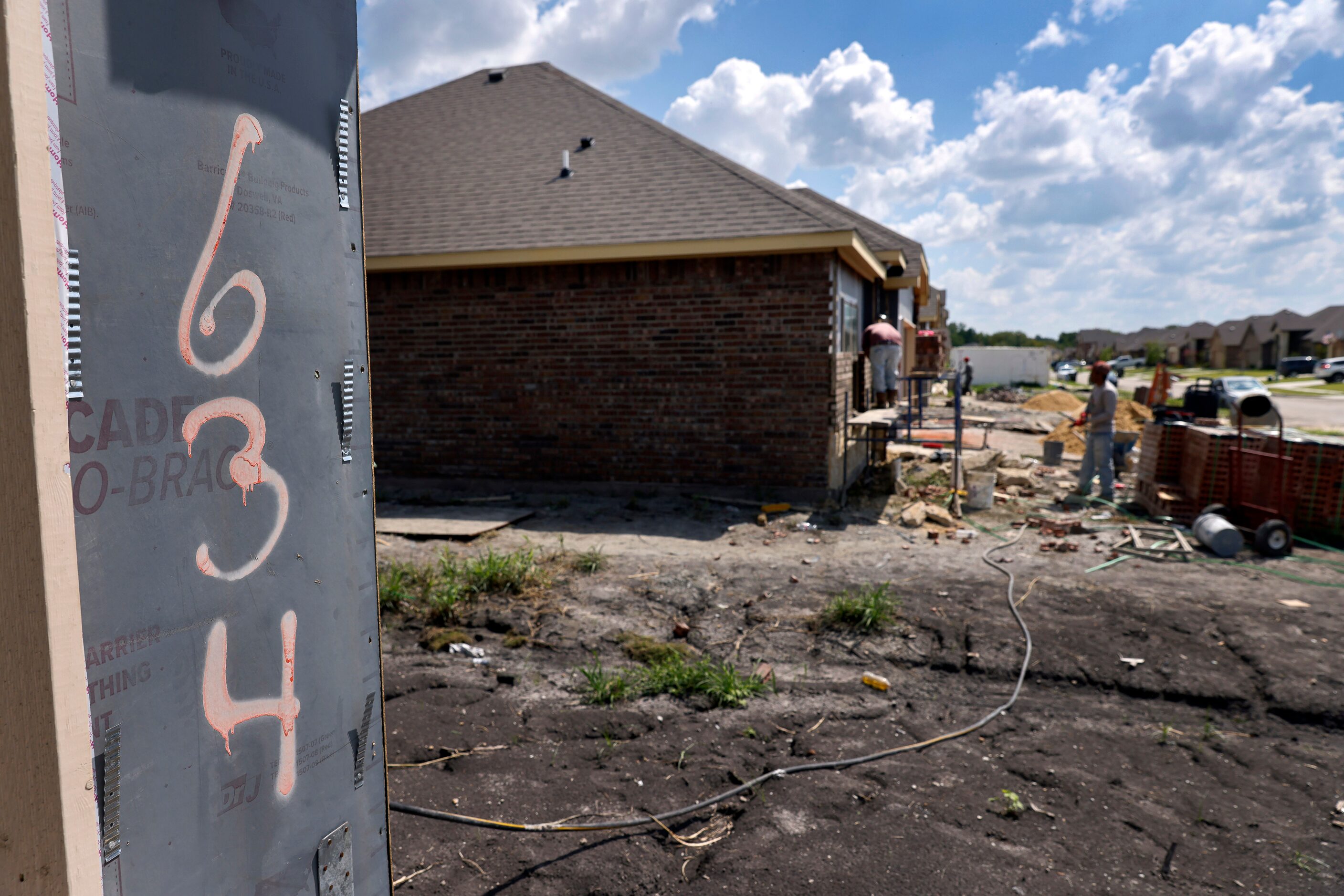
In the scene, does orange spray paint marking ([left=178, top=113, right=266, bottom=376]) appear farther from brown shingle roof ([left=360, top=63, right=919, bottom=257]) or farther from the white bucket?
the white bucket

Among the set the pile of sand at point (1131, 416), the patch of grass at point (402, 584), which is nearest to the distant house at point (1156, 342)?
the pile of sand at point (1131, 416)

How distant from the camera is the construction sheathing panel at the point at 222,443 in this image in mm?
1388

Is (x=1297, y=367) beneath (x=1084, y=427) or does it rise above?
above

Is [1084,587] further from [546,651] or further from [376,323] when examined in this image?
[376,323]

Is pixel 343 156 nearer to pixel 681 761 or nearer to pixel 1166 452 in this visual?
pixel 681 761

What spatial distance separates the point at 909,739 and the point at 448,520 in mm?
6645

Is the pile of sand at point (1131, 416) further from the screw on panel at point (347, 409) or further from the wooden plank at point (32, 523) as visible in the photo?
the wooden plank at point (32, 523)

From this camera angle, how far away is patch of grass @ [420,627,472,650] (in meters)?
5.61

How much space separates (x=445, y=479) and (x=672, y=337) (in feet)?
13.4

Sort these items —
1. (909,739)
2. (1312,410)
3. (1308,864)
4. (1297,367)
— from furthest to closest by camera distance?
(1297,367) → (1312,410) → (909,739) → (1308,864)

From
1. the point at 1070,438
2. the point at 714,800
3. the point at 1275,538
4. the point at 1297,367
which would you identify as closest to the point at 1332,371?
the point at 1297,367

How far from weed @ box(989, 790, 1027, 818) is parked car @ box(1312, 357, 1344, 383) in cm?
6146

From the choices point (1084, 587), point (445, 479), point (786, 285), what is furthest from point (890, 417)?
point (445, 479)

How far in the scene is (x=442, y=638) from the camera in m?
5.66
